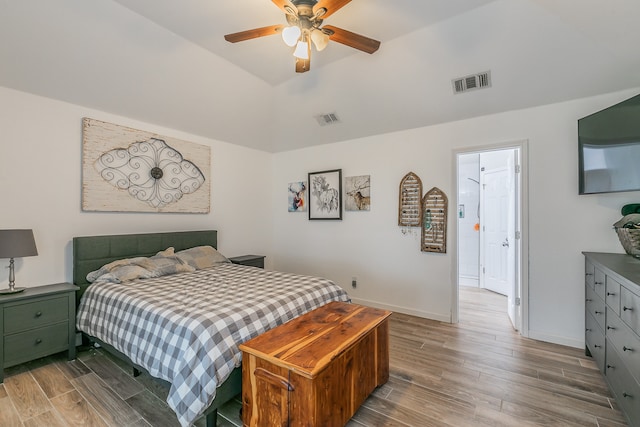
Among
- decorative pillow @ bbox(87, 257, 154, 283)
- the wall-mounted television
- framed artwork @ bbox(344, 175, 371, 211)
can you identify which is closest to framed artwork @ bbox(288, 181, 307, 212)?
framed artwork @ bbox(344, 175, 371, 211)

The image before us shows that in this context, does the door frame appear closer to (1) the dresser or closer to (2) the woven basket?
(1) the dresser

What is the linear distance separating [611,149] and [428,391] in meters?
2.48

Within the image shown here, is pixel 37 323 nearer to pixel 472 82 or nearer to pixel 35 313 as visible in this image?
pixel 35 313

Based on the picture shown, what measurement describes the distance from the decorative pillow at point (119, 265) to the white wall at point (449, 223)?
7.68 ft

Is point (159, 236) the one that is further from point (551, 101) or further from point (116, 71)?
point (551, 101)

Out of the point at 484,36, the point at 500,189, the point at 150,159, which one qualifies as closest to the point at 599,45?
the point at 484,36

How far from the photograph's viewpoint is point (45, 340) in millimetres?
2445

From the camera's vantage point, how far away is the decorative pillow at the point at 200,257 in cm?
335

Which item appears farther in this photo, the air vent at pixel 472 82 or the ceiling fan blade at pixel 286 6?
the air vent at pixel 472 82

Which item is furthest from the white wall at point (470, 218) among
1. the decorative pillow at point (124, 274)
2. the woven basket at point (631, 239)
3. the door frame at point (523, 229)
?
the decorative pillow at point (124, 274)

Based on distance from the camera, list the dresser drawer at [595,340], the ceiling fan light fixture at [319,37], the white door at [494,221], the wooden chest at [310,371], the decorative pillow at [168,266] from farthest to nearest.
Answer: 1. the white door at [494,221]
2. the decorative pillow at [168,266]
3. the dresser drawer at [595,340]
4. the ceiling fan light fixture at [319,37]
5. the wooden chest at [310,371]

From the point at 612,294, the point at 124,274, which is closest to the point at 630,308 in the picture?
the point at 612,294

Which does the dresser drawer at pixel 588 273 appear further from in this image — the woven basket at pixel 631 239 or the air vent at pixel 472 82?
the air vent at pixel 472 82

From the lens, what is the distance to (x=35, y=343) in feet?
7.85
